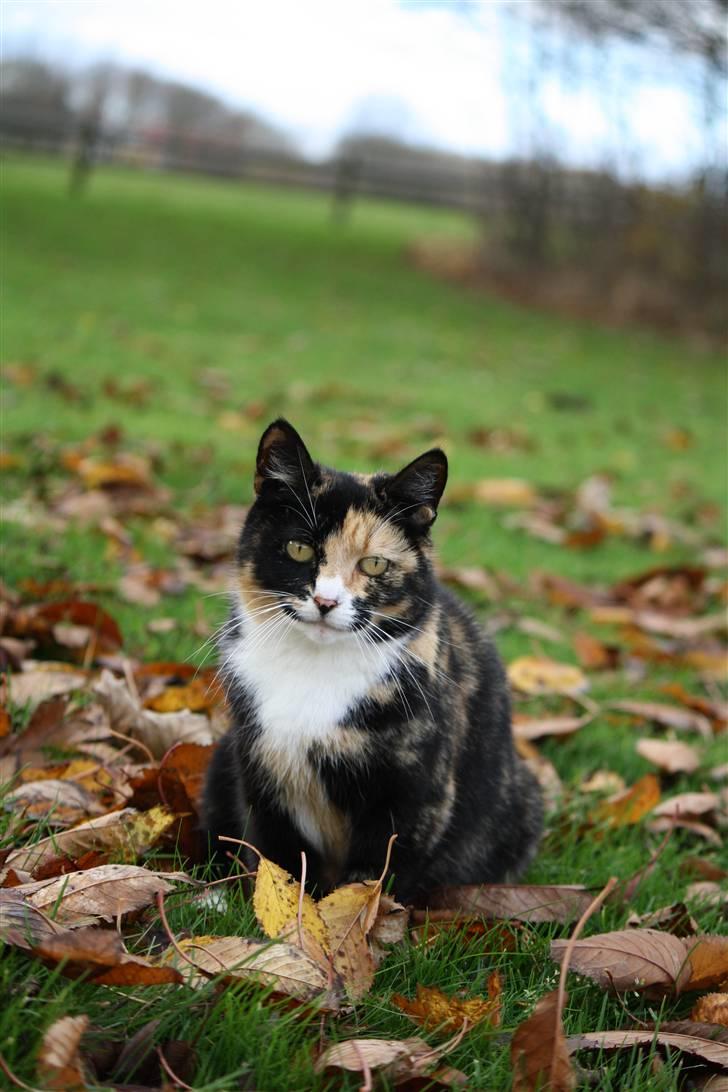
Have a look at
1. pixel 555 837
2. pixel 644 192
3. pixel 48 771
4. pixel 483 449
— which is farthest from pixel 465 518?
pixel 644 192

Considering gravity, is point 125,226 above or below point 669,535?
above

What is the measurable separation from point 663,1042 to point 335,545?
1.19m

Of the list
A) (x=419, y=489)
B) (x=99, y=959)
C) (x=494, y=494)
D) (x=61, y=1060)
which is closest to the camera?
(x=61, y=1060)

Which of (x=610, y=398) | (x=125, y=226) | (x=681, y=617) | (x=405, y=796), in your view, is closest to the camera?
(x=405, y=796)

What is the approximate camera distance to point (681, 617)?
5.32 meters

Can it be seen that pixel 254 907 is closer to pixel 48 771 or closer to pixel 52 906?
pixel 52 906

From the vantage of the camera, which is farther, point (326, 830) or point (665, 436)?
point (665, 436)

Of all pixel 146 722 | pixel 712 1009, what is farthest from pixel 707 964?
pixel 146 722

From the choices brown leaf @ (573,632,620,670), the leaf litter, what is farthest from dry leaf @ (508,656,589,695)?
brown leaf @ (573,632,620,670)

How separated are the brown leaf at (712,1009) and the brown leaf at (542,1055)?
1.61 ft

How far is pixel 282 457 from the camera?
2568mm

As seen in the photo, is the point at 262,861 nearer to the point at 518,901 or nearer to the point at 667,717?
the point at 518,901

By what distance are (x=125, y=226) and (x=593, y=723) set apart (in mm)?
17422

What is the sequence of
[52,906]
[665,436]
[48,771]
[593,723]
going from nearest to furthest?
[52,906] < [48,771] < [593,723] < [665,436]
